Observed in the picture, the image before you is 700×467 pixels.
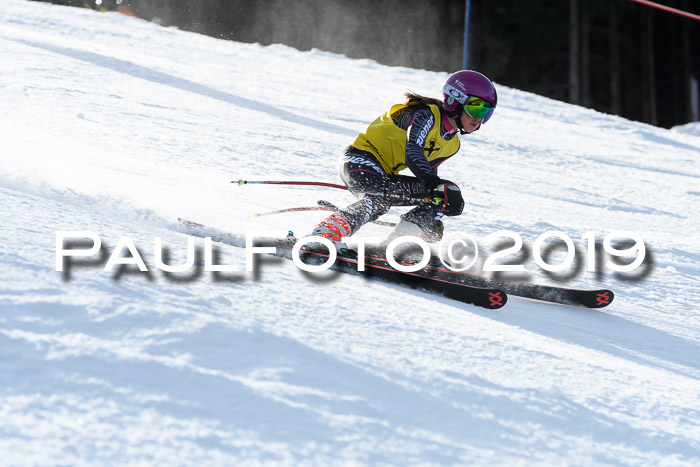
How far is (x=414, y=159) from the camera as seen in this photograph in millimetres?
3900

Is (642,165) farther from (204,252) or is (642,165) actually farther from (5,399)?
(5,399)

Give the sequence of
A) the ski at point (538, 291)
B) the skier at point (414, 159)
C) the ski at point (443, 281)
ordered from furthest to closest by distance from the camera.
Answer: the skier at point (414, 159)
the ski at point (538, 291)
the ski at point (443, 281)

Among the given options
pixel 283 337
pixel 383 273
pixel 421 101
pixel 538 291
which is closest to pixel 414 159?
pixel 421 101

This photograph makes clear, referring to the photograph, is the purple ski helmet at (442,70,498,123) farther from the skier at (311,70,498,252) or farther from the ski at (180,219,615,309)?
the ski at (180,219,615,309)

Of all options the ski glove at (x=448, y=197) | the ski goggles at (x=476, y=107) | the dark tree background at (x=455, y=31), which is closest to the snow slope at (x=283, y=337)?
the ski glove at (x=448, y=197)

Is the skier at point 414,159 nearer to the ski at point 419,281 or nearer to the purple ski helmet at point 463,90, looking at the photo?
the purple ski helmet at point 463,90

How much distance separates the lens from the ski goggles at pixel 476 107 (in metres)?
3.96

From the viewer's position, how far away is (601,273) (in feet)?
15.3

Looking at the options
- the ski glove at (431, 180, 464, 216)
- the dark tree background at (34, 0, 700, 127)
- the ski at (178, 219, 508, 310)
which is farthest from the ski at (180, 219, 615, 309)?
the dark tree background at (34, 0, 700, 127)

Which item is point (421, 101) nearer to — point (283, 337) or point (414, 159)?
point (414, 159)

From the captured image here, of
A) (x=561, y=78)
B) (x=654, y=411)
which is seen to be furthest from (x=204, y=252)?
(x=561, y=78)

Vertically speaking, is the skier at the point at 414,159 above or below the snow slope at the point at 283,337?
above

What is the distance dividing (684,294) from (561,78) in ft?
70.6

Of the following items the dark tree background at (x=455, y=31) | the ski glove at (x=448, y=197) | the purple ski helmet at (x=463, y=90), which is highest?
the dark tree background at (x=455, y=31)
